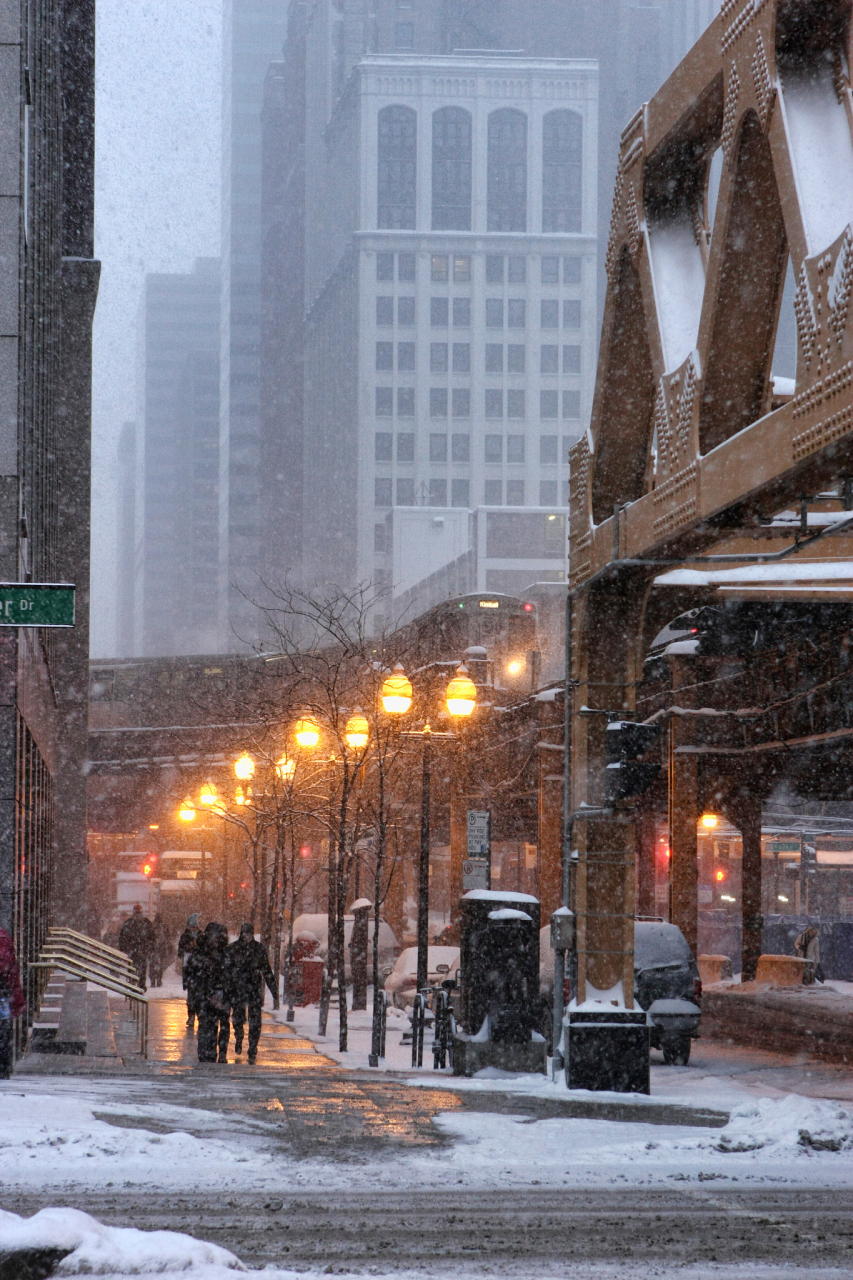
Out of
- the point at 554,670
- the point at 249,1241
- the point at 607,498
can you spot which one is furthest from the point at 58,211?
the point at 554,670

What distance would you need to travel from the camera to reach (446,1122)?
1080 centimetres

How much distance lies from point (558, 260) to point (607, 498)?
537 ft

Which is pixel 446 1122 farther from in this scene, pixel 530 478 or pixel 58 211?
pixel 530 478

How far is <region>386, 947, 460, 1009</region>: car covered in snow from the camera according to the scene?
89.5 feet

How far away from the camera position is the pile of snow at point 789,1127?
9812mm

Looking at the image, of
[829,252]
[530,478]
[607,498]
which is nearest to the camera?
[829,252]

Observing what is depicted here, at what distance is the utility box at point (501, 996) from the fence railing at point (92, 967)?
4648 millimetres

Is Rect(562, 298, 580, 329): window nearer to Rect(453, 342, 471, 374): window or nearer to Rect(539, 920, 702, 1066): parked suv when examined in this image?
Rect(453, 342, 471, 374): window

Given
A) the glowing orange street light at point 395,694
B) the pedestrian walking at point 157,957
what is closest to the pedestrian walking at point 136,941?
the pedestrian walking at point 157,957

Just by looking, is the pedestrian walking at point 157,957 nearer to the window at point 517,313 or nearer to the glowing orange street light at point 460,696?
the glowing orange street light at point 460,696

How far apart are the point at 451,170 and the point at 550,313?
23.6m

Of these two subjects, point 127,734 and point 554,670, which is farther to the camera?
point 554,670

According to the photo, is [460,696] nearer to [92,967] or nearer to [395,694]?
[395,694]

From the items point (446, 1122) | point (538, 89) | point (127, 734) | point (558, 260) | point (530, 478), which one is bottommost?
point (446, 1122)
